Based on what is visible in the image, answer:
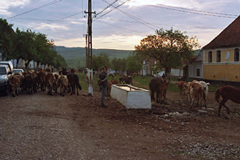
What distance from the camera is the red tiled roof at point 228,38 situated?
30.6m

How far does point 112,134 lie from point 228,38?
29.2 meters

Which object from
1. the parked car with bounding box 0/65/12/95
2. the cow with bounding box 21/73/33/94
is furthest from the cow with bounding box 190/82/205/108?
the parked car with bounding box 0/65/12/95

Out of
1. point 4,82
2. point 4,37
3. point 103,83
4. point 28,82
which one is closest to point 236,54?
point 103,83

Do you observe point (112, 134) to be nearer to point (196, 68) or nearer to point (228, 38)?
point (228, 38)

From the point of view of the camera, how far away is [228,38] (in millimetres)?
32312

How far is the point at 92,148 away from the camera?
6.35 meters

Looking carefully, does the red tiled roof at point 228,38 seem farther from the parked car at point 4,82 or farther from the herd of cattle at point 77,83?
the parked car at point 4,82

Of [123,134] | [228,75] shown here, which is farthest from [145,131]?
[228,75]

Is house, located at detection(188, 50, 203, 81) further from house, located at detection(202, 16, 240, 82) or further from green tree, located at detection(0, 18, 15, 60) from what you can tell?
green tree, located at detection(0, 18, 15, 60)

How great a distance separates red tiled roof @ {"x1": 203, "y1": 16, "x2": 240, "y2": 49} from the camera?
100 ft

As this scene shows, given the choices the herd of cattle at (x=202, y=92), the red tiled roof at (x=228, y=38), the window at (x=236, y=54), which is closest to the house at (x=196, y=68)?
the red tiled roof at (x=228, y=38)

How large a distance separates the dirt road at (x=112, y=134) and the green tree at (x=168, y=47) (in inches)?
1000

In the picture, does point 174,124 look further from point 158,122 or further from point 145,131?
point 145,131

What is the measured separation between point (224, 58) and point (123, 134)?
2828 cm
